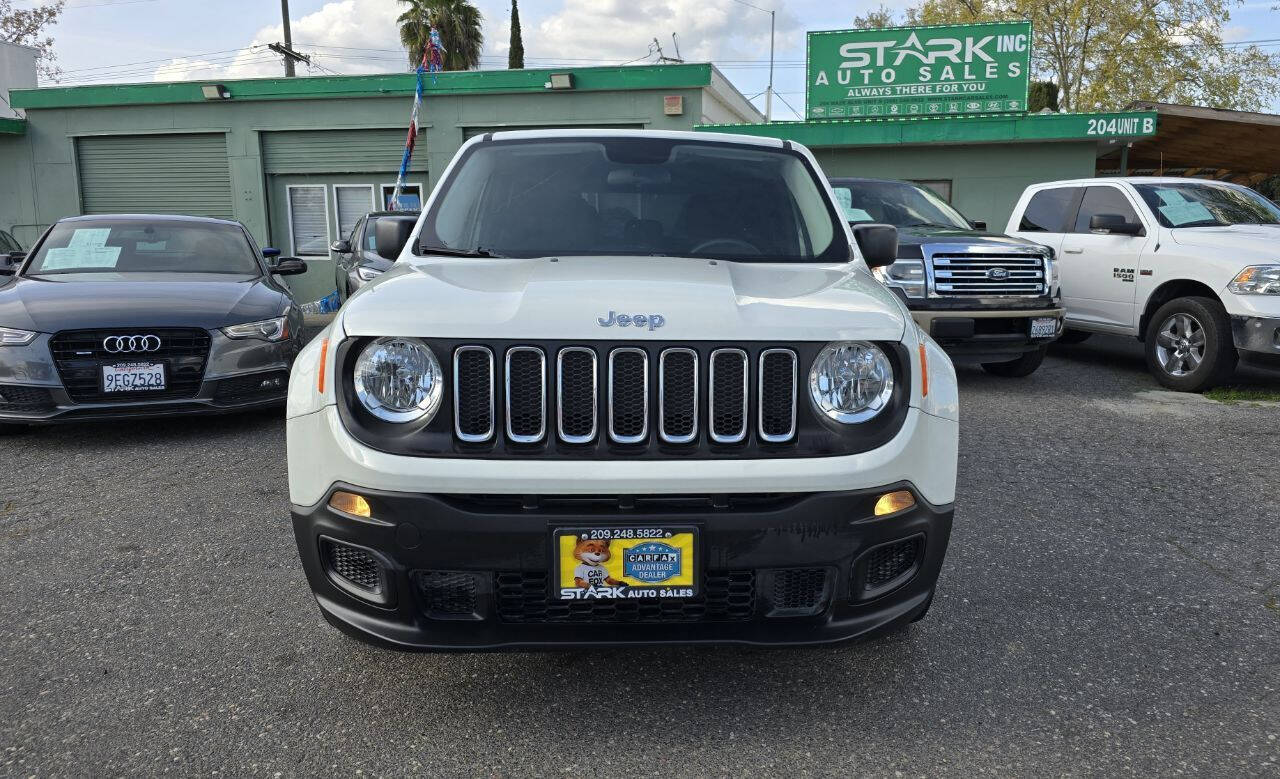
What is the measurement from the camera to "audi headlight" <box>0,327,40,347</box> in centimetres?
544

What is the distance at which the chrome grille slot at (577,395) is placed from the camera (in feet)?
7.75

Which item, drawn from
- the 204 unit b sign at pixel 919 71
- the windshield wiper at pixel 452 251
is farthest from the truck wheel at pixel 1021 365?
the 204 unit b sign at pixel 919 71

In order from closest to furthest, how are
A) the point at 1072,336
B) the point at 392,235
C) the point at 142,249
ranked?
the point at 392,235
the point at 142,249
the point at 1072,336

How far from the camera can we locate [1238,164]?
20.0 metres

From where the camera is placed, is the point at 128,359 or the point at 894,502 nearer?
the point at 894,502

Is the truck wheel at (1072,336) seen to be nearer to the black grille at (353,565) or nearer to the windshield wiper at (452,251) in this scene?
the windshield wiper at (452,251)

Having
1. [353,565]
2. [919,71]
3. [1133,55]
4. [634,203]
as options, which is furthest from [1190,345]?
[1133,55]

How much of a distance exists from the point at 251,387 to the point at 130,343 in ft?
2.48

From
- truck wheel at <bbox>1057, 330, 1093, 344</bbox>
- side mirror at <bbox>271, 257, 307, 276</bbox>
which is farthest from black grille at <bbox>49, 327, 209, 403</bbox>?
truck wheel at <bbox>1057, 330, 1093, 344</bbox>

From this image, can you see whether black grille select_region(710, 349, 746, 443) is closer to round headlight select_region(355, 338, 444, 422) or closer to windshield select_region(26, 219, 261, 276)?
round headlight select_region(355, 338, 444, 422)

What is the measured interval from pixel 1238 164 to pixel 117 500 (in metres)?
22.4

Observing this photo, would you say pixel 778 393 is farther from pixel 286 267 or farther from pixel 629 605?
pixel 286 267

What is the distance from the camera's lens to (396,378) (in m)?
2.41

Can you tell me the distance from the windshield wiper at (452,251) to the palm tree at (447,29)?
3218cm
